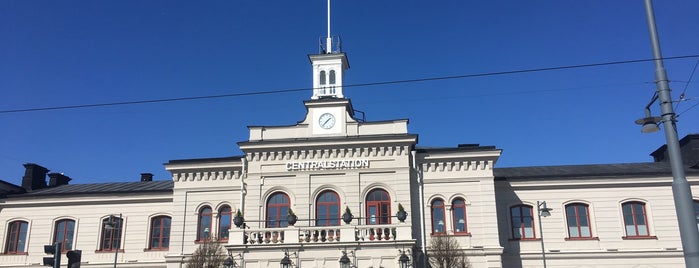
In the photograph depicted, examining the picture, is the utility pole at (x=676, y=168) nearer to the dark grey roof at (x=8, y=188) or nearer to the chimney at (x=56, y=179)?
the dark grey roof at (x=8, y=188)

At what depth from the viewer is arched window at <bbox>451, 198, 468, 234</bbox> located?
29.5m

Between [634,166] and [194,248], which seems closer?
[194,248]

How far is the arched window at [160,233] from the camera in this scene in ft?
109

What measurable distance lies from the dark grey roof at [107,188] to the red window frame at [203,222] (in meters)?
3.35

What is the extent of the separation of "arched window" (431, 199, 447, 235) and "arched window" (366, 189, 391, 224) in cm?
255

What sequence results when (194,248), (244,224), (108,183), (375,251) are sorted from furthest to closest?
(108,183)
(194,248)
(244,224)
(375,251)

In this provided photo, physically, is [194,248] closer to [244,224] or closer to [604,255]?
[244,224]

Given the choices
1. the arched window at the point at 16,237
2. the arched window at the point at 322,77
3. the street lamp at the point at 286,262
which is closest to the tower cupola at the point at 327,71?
the arched window at the point at 322,77

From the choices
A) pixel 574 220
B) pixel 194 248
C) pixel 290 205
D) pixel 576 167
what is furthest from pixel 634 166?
pixel 194 248

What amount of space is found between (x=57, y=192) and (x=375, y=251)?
71.6 feet

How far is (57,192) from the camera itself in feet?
118

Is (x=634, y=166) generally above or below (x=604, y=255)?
above

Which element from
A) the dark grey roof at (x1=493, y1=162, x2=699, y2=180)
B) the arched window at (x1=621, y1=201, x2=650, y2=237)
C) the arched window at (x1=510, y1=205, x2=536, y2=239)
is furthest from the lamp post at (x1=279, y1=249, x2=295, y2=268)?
the arched window at (x1=621, y1=201, x2=650, y2=237)

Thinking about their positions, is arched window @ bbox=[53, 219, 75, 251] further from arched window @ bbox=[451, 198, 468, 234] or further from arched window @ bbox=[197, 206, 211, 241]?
arched window @ bbox=[451, 198, 468, 234]
